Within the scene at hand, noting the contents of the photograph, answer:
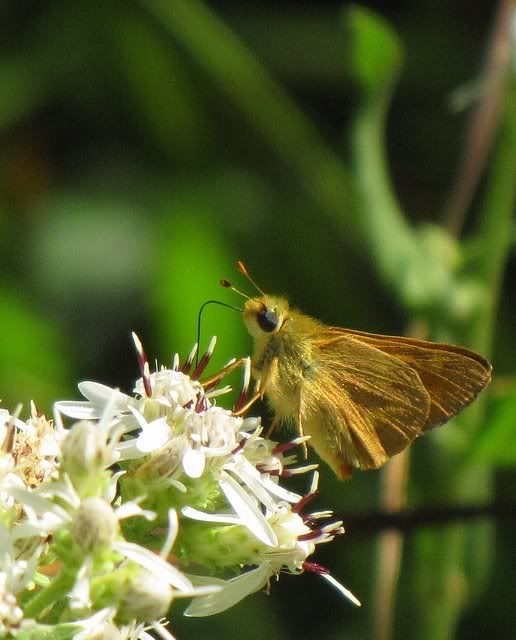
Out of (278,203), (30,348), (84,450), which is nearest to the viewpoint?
(84,450)

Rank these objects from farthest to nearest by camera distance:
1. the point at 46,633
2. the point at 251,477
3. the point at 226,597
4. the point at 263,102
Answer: the point at 263,102 → the point at 251,477 → the point at 226,597 → the point at 46,633

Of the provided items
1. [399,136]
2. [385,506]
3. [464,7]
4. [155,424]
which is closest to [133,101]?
[399,136]

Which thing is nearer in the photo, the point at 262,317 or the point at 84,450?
the point at 84,450

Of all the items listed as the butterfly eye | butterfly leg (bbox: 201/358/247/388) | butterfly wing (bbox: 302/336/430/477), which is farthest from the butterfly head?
butterfly leg (bbox: 201/358/247/388)

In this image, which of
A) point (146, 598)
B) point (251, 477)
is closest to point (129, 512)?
point (146, 598)

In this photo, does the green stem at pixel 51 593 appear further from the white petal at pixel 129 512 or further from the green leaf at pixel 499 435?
the green leaf at pixel 499 435

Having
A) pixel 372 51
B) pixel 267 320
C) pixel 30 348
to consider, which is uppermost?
pixel 372 51

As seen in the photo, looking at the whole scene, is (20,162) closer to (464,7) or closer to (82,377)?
(82,377)

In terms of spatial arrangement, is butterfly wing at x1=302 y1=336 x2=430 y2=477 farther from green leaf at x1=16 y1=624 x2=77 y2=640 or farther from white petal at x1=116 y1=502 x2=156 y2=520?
green leaf at x1=16 y1=624 x2=77 y2=640

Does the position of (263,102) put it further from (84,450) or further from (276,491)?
(84,450)
